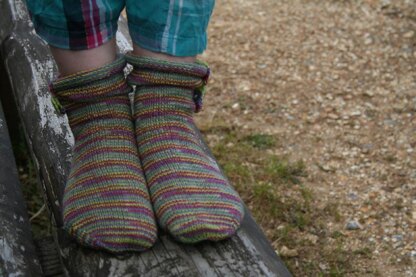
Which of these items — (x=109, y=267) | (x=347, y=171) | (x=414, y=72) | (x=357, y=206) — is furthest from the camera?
(x=414, y=72)

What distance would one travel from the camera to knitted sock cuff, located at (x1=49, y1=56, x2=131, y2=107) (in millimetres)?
1090

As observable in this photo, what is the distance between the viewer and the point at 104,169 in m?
1.08

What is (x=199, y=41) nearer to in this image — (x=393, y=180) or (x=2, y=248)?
(x=2, y=248)

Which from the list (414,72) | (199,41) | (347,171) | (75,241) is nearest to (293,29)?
(414,72)

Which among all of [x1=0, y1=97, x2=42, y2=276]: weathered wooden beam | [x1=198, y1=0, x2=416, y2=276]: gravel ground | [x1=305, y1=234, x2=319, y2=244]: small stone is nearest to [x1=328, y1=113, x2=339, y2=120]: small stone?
[x1=198, y1=0, x2=416, y2=276]: gravel ground

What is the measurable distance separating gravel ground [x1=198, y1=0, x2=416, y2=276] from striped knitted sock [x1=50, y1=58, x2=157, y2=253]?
0.69 m

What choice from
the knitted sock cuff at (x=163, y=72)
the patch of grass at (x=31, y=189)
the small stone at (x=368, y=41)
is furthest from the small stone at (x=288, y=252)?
the small stone at (x=368, y=41)

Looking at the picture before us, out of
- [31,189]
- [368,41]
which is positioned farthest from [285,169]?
[368,41]

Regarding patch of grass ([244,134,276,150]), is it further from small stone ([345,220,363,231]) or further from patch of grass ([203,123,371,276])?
small stone ([345,220,363,231])

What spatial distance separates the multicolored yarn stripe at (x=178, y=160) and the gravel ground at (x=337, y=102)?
0.62 metres

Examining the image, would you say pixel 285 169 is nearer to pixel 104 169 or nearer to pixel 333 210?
pixel 333 210

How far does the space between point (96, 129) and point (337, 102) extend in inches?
49.8

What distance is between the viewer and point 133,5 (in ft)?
3.72

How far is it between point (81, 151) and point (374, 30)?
1728mm
